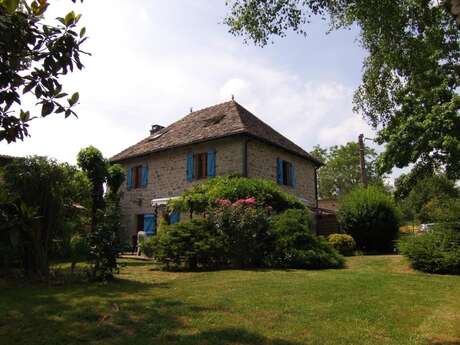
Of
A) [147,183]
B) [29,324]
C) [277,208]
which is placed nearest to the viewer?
[29,324]

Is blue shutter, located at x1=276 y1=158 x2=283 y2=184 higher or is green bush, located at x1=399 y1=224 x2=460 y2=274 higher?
blue shutter, located at x1=276 y1=158 x2=283 y2=184

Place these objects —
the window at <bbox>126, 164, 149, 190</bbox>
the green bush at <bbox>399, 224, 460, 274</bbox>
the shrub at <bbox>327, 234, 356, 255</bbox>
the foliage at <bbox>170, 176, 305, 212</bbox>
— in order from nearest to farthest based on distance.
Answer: the green bush at <bbox>399, 224, 460, 274</bbox>, the foliage at <bbox>170, 176, 305, 212</bbox>, the shrub at <bbox>327, 234, 356, 255</bbox>, the window at <bbox>126, 164, 149, 190</bbox>

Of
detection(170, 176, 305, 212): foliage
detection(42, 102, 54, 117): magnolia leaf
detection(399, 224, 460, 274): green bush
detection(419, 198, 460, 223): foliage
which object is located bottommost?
detection(399, 224, 460, 274): green bush

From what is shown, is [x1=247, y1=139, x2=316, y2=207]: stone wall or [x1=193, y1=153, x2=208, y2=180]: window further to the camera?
[x1=193, y1=153, x2=208, y2=180]: window

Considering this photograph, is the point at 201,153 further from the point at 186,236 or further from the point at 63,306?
the point at 63,306

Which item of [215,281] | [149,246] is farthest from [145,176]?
[215,281]

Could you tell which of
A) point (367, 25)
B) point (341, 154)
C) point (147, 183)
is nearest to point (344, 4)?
point (367, 25)

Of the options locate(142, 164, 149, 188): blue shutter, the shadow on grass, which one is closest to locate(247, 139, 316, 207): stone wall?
locate(142, 164, 149, 188): blue shutter

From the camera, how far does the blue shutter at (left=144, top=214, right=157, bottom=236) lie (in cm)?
1977

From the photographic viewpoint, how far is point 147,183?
20.8m

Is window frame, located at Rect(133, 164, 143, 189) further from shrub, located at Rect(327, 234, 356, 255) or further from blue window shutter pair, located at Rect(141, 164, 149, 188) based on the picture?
shrub, located at Rect(327, 234, 356, 255)

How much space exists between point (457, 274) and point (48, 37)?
9.95 meters

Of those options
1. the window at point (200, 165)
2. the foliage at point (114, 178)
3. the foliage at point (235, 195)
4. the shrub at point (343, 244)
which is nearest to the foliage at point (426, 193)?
the shrub at point (343, 244)

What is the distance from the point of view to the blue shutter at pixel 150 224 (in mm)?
19766
